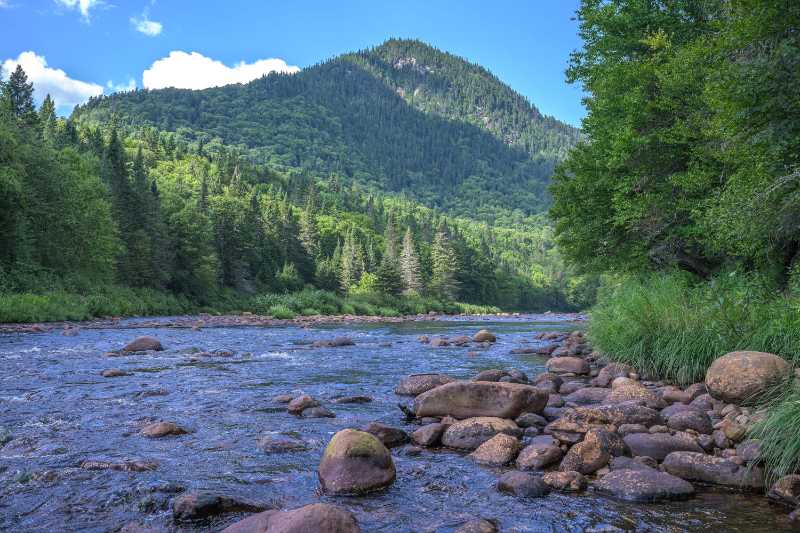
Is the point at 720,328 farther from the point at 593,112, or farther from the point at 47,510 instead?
the point at 593,112

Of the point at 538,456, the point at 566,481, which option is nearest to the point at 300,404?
the point at 538,456

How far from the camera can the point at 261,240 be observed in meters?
80.9

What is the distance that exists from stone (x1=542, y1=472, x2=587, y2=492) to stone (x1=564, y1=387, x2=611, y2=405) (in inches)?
161

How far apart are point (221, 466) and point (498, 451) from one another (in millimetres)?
3202

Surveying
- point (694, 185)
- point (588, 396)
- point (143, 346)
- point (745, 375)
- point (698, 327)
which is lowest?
point (143, 346)

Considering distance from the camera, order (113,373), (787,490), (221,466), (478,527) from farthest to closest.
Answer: (113,373), (221,466), (787,490), (478,527)

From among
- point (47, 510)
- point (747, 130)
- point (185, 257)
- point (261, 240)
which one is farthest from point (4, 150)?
point (261, 240)

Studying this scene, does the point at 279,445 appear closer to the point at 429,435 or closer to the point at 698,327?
the point at 429,435

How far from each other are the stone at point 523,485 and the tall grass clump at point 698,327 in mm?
5128

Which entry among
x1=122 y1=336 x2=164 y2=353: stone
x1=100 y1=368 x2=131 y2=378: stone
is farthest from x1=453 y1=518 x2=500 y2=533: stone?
x1=122 y1=336 x2=164 y2=353: stone

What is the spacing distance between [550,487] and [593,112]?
18.2 metres

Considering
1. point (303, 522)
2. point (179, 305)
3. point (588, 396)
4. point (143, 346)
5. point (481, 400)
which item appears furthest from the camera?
point (179, 305)

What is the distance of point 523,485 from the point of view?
18.0 ft

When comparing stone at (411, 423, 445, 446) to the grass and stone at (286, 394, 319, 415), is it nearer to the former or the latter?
stone at (286, 394, 319, 415)
